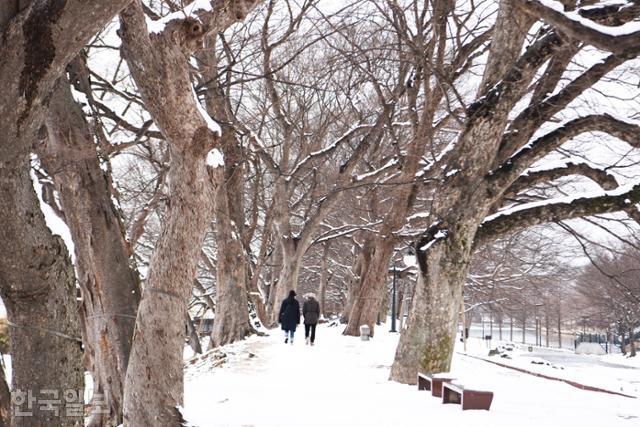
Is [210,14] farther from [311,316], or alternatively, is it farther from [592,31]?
[311,316]

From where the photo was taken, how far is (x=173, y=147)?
17.0ft

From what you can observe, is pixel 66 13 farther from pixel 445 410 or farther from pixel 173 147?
pixel 445 410

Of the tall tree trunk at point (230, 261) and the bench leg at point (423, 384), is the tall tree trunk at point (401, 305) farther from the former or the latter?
the bench leg at point (423, 384)

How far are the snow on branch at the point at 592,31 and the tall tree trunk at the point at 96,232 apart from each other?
4902 millimetres

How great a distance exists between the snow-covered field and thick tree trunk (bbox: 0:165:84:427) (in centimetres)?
140

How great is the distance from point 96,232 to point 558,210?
6.37 meters

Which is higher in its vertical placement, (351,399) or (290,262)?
(290,262)

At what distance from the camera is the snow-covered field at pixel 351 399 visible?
624 centimetres

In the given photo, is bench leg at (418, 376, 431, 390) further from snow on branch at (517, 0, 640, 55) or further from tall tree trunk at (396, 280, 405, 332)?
tall tree trunk at (396, 280, 405, 332)

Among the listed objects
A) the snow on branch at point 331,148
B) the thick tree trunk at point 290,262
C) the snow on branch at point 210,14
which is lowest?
the thick tree trunk at point 290,262

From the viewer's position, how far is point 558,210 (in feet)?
29.5

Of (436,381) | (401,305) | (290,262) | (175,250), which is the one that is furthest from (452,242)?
(401,305)

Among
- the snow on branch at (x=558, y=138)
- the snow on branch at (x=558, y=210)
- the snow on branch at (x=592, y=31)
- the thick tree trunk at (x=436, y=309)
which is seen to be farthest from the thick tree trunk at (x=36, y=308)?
the snow on branch at (x=558, y=210)

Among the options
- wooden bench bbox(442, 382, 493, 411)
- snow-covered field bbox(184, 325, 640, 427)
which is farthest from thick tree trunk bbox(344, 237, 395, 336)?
wooden bench bbox(442, 382, 493, 411)
